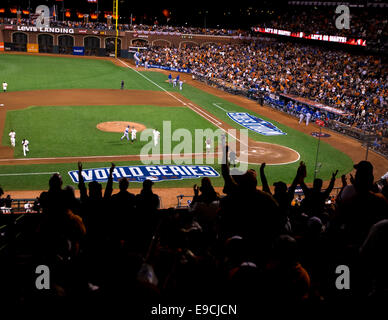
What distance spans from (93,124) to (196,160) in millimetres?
11451

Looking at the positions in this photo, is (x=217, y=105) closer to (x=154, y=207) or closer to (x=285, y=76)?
(x=285, y=76)

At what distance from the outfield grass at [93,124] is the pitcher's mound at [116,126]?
2.25 feet

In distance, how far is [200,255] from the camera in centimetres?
466

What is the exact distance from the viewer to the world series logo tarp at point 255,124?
1319 inches

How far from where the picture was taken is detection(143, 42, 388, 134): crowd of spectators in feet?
123

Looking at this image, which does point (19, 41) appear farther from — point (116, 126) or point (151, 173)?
point (151, 173)

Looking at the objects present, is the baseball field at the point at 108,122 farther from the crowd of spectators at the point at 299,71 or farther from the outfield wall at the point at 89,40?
the outfield wall at the point at 89,40

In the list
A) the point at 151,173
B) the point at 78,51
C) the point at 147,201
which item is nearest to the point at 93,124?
the point at 151,173

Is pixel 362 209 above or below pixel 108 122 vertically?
above

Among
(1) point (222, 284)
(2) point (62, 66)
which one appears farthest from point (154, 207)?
(2) point (62, 66)

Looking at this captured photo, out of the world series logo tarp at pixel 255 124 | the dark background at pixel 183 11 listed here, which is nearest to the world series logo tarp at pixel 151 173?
the world series logo tarp at pixel 255 124

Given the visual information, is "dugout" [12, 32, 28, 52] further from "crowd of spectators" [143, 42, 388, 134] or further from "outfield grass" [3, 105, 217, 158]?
"outfield grass" [3, 105, 217, 158]

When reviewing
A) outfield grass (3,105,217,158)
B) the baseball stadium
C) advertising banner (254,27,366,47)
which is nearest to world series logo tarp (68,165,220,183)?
the baseball stadium

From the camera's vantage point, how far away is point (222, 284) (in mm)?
4301
